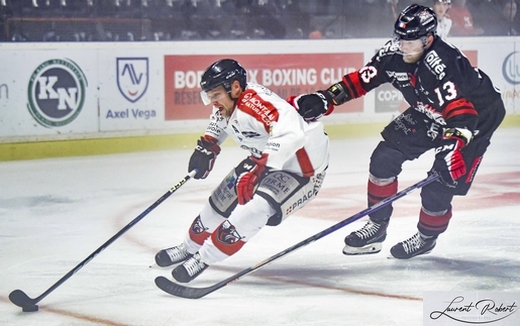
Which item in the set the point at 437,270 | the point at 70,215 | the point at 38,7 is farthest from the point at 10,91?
the point at 437,270

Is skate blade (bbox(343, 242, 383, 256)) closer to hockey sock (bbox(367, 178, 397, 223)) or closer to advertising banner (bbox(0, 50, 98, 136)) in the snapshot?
hockey sock (bbox(367, 178, 397, 223))

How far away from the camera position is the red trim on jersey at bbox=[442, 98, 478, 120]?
11.3 feet

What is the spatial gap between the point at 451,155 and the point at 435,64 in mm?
336

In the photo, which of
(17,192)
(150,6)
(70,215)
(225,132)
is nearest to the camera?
(225,132)

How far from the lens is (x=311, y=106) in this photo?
3.54 meters

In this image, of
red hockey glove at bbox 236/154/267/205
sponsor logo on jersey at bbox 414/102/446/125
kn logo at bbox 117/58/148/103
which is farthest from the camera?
kn logo at bbox 117/58/148/103

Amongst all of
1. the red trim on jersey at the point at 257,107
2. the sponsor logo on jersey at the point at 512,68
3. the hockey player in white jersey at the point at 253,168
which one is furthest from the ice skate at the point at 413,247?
the sponsor logo on jersey at the point at 512,68

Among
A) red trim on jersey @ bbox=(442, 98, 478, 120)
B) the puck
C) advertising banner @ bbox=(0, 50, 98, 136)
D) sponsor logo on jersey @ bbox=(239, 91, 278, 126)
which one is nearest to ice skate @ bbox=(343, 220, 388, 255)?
red trim on jersey @ bbox=(442, 98, 478, 120)

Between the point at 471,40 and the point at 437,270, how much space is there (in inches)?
184

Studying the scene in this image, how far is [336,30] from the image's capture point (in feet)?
24.8

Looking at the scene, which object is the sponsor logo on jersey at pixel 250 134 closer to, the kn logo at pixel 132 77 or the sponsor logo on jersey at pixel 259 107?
the sponsor logo on jersey at pixel 259 107

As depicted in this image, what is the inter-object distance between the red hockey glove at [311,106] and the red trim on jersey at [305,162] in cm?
20

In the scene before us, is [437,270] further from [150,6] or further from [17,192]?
[150,6]

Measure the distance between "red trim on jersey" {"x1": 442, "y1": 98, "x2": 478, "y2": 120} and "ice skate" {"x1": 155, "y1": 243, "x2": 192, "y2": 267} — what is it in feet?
3.56
